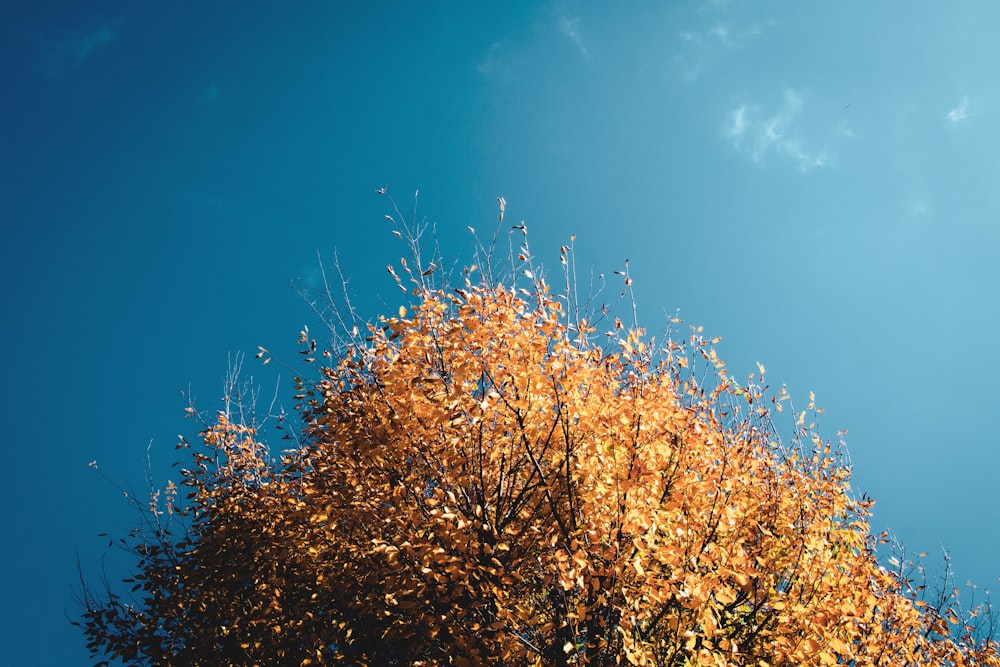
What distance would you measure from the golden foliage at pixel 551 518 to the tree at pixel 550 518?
31 mm

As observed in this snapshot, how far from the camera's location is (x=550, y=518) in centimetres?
592

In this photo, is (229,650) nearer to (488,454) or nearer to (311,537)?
(311,537)

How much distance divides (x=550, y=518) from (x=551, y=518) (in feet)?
0.04

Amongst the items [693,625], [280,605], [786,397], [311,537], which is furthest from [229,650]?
[786,397]

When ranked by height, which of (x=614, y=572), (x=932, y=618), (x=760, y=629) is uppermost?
(x=614, y=572)

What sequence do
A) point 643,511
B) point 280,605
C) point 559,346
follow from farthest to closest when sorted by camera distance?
point 280,605 < point 559,346 < point 643,511

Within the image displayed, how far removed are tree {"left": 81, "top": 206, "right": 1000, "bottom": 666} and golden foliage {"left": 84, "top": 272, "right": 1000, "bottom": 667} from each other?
0.03 m

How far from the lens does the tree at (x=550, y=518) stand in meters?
4.81

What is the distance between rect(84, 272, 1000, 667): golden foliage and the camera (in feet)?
15.8

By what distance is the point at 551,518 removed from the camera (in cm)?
591

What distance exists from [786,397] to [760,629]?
287cm

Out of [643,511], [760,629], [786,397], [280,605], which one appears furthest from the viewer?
[280,605]

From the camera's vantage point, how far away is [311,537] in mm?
7293

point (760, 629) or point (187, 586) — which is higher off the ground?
point (187, 586)
